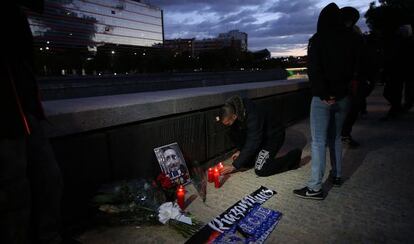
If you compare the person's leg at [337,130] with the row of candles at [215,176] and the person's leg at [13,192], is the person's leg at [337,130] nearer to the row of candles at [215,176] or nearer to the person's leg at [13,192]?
the row of candles at [215,176]

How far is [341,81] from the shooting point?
3.21 meters

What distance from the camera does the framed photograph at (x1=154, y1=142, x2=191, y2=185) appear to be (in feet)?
12.2

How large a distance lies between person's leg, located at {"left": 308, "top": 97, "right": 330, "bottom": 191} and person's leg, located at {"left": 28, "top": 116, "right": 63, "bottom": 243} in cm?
243

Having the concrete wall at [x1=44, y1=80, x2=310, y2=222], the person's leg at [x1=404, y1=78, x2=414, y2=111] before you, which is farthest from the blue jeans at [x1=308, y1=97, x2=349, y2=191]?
the person's leg at [x1=404, y1=78, x2=414, y2=111]

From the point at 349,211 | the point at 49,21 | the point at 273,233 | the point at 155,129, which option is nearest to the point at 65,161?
the point at 155,129

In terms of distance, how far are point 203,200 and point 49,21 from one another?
378ft

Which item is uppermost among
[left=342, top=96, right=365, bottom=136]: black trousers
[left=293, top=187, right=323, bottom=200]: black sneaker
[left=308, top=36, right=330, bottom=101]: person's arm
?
[left=308, top=36, right=330, bottom=101]: person's arm

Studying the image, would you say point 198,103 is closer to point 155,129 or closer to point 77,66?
point 155,129

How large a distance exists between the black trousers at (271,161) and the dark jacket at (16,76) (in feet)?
9.32

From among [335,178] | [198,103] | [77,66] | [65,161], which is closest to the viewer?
[65,161]

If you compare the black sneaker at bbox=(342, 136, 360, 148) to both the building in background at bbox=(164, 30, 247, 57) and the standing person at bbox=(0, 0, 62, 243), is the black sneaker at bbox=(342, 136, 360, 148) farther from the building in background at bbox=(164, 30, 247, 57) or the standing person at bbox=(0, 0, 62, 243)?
the building in background at bbox=(164, 30, 247, 57)

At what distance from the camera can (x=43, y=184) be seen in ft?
7.16

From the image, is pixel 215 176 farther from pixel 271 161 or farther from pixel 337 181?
pixel 337 181

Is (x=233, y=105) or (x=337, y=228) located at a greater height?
(x=233, y=105)
